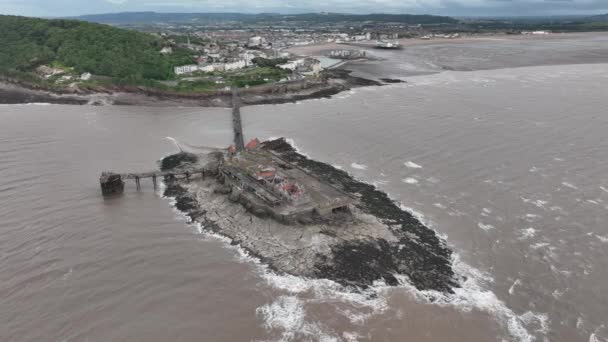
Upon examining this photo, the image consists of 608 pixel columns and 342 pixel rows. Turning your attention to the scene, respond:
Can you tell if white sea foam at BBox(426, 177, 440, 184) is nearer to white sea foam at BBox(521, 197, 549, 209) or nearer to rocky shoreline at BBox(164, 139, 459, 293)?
rocky shoreline at BBox(164, 139, 459, 293)

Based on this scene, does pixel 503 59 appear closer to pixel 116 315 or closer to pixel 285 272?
pixel 285 272

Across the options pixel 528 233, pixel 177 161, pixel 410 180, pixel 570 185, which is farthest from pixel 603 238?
pixel 177 161

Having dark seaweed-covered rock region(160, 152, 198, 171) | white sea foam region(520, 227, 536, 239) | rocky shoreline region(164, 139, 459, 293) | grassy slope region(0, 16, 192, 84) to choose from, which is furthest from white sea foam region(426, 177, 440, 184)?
grassy slope region(0, 16, 192, 84)

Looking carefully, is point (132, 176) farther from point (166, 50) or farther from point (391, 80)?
point (166, 50)

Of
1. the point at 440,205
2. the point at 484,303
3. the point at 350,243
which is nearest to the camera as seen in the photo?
the point at 484,303

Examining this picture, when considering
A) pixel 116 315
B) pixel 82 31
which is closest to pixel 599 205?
pixel 116 315

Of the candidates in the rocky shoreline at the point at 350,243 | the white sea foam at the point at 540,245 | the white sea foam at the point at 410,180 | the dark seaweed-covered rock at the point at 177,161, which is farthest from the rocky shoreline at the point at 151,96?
the white sea foam at the point at 540,245

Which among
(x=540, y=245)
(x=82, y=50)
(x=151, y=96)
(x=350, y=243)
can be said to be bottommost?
(x=540, y=245)
